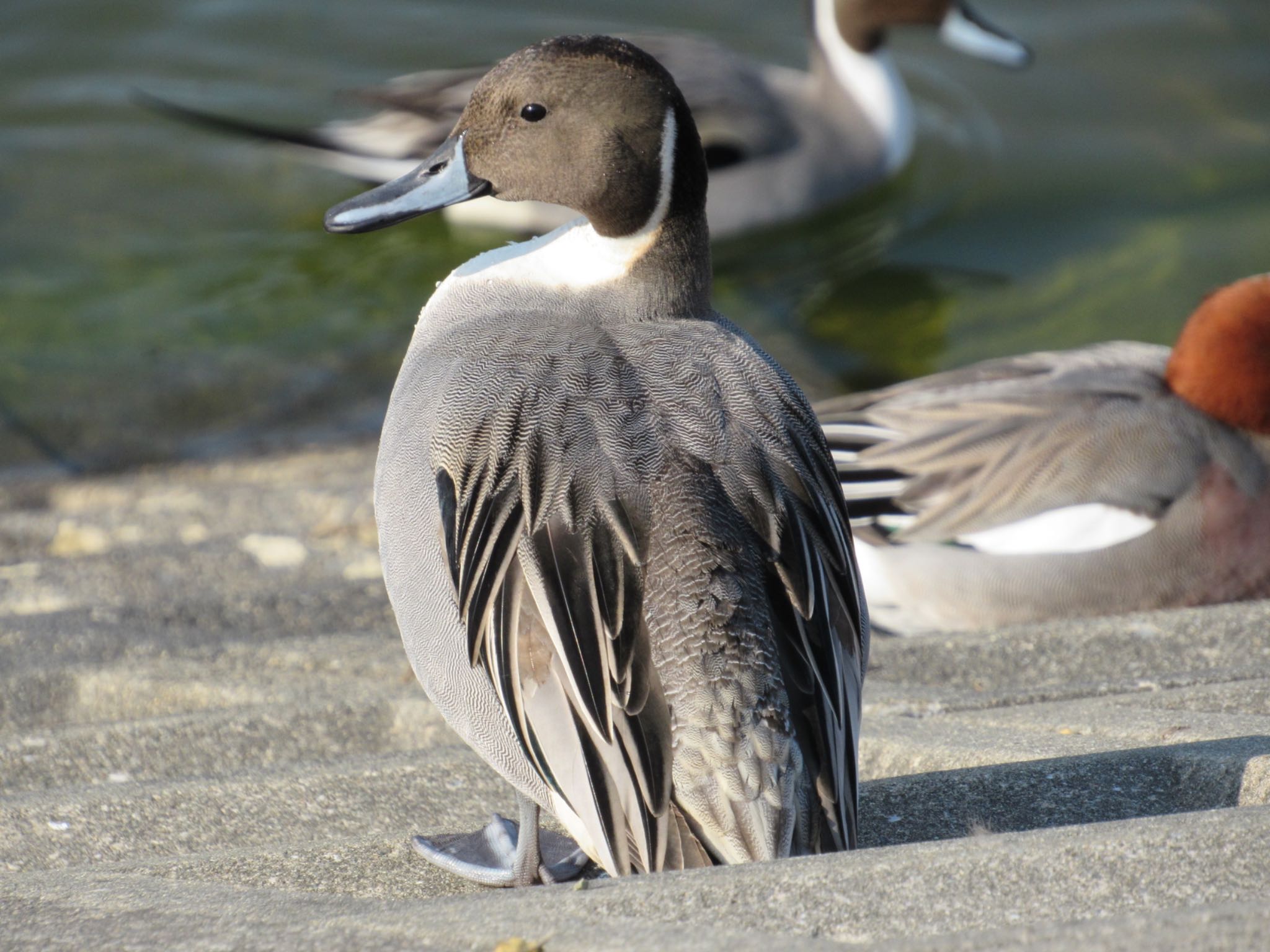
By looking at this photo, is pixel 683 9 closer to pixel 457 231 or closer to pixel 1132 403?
pixel 457 231

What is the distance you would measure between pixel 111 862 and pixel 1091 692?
169 cm

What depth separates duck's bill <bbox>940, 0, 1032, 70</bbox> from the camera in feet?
24.2

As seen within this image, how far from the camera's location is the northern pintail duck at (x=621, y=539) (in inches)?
75.1

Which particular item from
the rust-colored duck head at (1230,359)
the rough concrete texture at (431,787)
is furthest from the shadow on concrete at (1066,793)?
the rust-colored duck head at (1230,359)

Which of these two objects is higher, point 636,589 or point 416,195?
point 416,195

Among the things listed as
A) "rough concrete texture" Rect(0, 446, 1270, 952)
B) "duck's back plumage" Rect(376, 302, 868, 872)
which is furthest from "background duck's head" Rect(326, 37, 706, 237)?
"rough concrete texture" Rect(0, 446, 1270, 952)

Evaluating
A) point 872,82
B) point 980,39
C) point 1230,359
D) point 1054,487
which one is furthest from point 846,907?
point 980,39

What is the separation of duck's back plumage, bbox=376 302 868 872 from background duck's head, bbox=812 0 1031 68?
5.36m

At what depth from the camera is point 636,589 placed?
1977mm

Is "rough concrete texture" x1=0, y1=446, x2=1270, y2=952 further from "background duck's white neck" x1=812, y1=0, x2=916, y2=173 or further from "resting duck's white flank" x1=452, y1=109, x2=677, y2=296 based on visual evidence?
"background duck's white neck" x1=812, y1=0, x2=916, y2=173

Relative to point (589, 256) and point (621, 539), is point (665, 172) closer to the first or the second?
point (589, 256)

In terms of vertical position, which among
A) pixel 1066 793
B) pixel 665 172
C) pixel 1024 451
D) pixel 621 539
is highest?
pixel 665 172

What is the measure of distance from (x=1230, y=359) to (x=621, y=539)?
2.53 m

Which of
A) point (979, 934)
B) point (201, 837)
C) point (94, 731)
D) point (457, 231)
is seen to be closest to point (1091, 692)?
point (979, 934)
